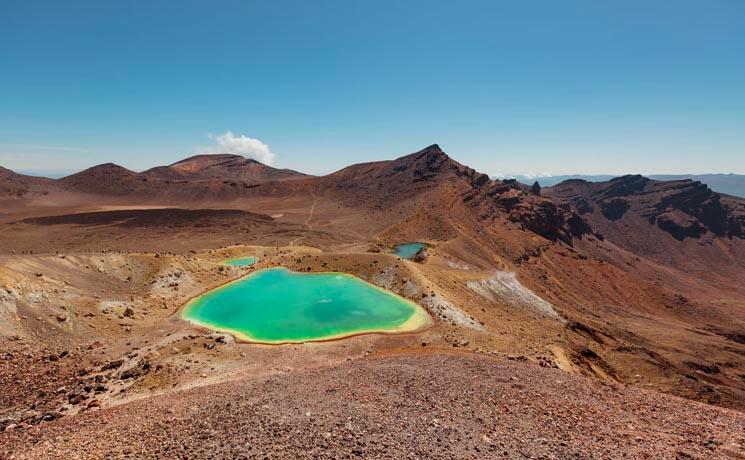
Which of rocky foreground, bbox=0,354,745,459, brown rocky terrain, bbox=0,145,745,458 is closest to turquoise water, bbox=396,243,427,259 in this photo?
brown rocky terrain, bbox=0,145,745,458

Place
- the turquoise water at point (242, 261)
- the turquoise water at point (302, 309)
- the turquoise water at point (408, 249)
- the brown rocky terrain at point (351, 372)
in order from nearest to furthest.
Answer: the brown rocky terrain at point (351, 372) < the turquoise water at point (302, 309) < the turquoise water at point (242, 261) < the turquoise water at point (408, 249)

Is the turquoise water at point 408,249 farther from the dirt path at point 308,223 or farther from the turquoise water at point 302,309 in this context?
the turquoise water at point 302,309

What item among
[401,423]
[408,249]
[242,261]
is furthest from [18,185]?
[401,423]

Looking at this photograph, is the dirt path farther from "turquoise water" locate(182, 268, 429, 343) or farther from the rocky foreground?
the rocky foreground

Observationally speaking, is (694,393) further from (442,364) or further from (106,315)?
(106,315)

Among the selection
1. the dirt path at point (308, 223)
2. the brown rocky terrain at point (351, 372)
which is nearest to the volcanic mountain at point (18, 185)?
the brown rocky terrain at point (351, 372)
